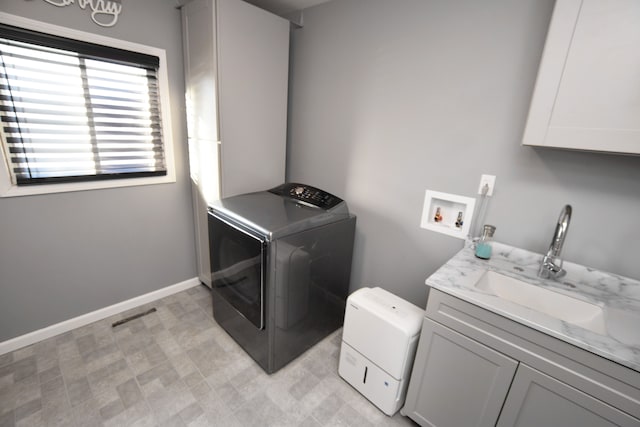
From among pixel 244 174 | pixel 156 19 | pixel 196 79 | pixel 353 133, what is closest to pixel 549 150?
pixel 353 133

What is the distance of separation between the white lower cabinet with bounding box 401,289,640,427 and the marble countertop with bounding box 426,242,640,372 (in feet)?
0.13

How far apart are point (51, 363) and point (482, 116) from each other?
293 cm

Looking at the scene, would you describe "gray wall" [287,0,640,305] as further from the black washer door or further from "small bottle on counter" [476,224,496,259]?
the black washer door

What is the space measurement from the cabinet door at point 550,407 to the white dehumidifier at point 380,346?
45 cm

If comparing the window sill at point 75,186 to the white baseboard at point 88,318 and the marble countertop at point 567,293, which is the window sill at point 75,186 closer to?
the white baseboard at point 88,318

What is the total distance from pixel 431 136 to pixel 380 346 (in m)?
1.24

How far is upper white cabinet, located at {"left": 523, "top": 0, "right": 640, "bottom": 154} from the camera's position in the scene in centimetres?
98

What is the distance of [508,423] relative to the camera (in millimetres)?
1124

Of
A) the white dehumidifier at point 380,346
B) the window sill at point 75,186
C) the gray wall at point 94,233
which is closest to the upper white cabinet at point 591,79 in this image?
the white dehumidifier at point 380,346

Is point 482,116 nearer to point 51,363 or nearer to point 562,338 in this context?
point 562,338

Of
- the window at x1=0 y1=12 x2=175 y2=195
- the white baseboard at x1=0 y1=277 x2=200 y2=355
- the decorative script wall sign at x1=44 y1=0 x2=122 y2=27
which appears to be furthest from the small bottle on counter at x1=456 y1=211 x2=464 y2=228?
the decorative script wall sign at x1=44 y1=0 x2=122 y2=27

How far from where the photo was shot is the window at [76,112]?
5.10 ft

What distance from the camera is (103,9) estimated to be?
1688mm

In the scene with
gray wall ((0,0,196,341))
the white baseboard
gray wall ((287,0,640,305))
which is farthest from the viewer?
the white baseboard
